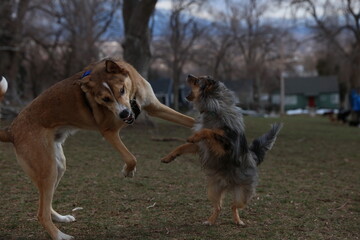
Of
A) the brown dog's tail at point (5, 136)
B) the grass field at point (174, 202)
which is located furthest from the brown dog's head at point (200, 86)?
the brown dog's tail at point (5, 136)

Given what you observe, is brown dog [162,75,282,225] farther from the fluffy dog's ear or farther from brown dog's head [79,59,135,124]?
brown dog's head [79,59,135,124]

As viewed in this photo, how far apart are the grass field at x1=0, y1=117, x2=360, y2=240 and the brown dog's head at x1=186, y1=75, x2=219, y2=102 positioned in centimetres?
157

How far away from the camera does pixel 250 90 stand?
6744cm

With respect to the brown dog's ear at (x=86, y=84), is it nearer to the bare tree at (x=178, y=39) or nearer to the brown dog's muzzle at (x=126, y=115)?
the brown dog's muzzle at (x=126, y=115)

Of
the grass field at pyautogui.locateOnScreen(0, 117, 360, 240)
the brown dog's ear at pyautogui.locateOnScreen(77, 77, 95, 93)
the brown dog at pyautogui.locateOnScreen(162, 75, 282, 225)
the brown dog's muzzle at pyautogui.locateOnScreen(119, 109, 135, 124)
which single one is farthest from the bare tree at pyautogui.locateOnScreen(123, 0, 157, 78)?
the brown dog's muzzle at pyautogui.locateOnScreen(119, 109, 135, 124)

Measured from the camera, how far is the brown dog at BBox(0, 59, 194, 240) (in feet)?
14.9

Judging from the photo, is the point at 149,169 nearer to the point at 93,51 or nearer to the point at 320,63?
the point at 93,51

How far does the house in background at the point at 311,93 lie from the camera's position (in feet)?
245

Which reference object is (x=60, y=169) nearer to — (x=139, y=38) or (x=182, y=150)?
(x=182, y=150)

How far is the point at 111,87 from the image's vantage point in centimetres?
471

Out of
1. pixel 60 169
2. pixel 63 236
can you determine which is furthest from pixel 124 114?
pixel 63 236

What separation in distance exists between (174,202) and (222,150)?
1.50m

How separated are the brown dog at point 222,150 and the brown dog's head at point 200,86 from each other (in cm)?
1

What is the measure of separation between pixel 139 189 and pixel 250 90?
62.0 metres
